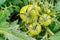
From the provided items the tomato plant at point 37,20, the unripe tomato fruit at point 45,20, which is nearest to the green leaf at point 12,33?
the tomato plant at point 37,20

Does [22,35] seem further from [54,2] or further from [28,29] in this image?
[54,2]

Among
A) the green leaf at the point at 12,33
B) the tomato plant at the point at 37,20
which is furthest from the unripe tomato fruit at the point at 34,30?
the green leaf at the point at 12,33

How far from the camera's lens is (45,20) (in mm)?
1332

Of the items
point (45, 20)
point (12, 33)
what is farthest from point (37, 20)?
point (12, 33)

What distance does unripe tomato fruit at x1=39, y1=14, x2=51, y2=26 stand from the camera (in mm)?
1318

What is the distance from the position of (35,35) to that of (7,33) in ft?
0.72

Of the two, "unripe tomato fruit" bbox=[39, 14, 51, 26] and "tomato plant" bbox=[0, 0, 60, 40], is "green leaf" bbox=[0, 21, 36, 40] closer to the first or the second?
"tomato plant" bbox=[0, 0, 60, 40]

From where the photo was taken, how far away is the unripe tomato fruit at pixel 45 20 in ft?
4.32

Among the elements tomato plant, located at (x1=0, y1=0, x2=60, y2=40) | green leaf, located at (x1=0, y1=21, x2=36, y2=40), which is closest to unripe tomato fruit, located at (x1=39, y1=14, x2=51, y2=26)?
tomato plant, located at (x1=0, y1=0, x2=60, y2=40)

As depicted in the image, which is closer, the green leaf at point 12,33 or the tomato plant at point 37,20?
the green leaf at point 12,33

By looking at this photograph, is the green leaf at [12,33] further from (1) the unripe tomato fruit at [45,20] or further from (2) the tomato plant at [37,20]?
(1) the unripe tomato fruit at [45,20]

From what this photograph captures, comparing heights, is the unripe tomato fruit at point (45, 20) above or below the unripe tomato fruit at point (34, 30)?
above

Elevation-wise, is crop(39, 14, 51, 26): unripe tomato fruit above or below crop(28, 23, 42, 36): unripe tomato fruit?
above

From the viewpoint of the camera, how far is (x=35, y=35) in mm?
1321
